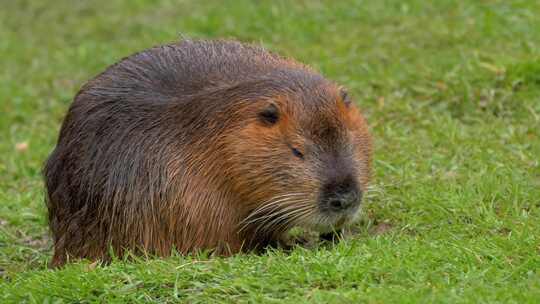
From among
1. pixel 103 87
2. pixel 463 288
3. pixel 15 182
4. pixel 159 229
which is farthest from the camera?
pixel 15 182

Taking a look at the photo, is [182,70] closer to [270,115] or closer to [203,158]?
[203,158]

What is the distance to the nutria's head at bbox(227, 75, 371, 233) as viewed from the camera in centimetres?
509

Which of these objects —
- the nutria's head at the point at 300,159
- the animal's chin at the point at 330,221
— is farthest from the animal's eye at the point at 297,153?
the animal's chin at the point at 330,221

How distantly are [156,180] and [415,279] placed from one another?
153cm

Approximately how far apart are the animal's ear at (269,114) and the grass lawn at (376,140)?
2.14 feet

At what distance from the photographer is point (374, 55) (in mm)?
8703

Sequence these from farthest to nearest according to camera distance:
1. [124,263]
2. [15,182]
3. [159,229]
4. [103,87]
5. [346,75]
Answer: [346,75] → [15,182] → [103,87] → [159,229] → [124,263]

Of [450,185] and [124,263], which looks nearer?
[124,263]

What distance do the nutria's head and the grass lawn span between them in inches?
9.0

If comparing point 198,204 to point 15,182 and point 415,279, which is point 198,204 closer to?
point 415,279

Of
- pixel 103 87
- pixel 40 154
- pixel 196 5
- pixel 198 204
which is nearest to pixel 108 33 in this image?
pixel 196 5

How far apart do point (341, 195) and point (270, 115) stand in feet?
1.71

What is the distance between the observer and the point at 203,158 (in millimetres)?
5316

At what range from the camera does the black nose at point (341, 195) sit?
199 inches
